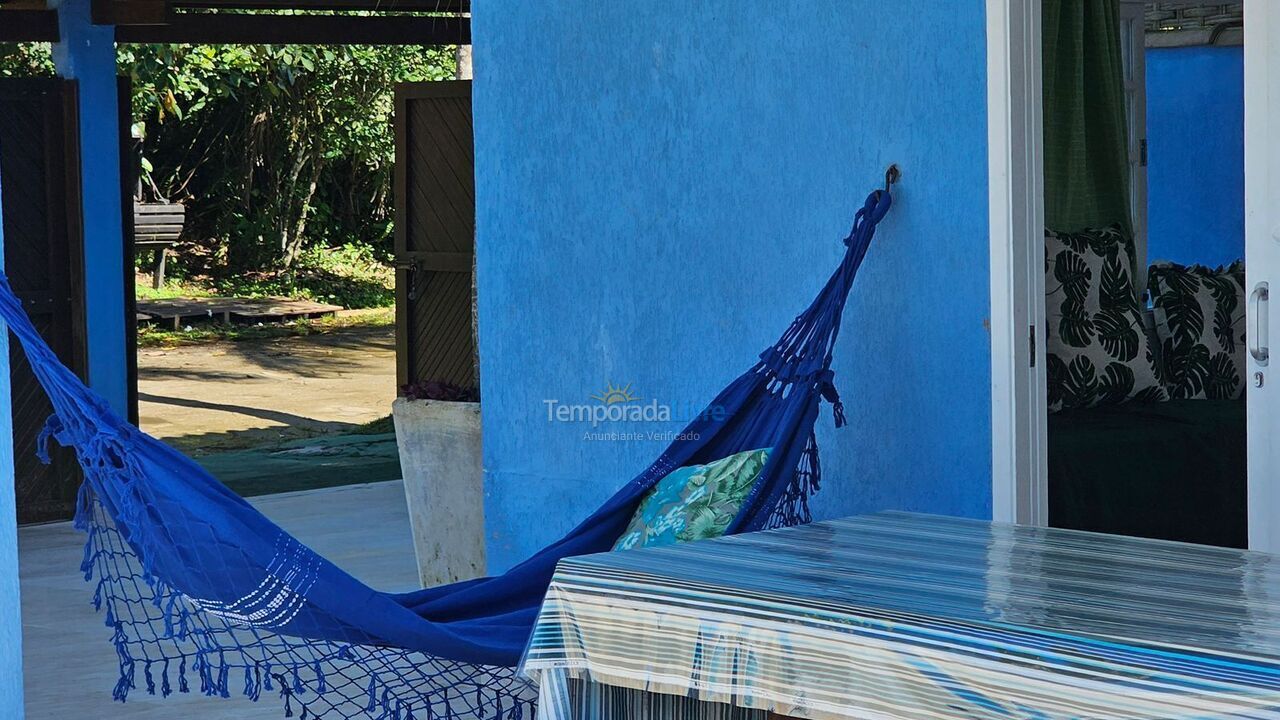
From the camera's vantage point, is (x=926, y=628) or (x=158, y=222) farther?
(x=158, y=222)

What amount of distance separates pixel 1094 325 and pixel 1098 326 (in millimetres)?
13

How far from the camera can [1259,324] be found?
8.64 feet

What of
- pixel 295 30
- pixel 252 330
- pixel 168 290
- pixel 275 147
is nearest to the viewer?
pixel 295 30

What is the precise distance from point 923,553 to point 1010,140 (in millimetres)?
1118

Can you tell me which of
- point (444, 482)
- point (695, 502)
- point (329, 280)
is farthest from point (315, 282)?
point (695, 502)

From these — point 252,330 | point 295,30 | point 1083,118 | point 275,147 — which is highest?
point 275,147

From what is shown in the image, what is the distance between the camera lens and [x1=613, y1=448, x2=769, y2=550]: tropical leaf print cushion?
2992mm

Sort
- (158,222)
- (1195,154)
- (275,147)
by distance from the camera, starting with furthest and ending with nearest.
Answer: (275,147), (158,222), (1195,154)

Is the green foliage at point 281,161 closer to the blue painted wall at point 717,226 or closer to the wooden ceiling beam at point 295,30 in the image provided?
the wooden ceiling beam at point 295,30

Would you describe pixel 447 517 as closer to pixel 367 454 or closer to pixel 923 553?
pixel 923 553

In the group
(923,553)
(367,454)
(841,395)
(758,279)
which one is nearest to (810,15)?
(758,279)

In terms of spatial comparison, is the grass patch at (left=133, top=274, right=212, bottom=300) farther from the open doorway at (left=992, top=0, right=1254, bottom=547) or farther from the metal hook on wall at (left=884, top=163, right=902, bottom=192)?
the metal hook on wall at (left=884, top=163, right=902, bottom=192)

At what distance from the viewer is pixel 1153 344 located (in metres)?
4.52
